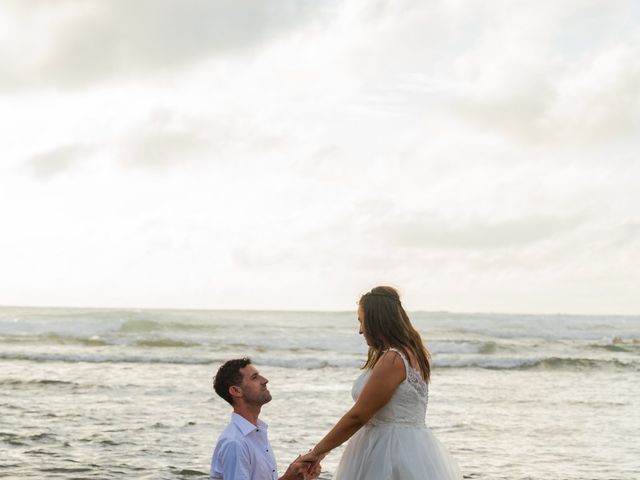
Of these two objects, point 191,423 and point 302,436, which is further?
point 191,423

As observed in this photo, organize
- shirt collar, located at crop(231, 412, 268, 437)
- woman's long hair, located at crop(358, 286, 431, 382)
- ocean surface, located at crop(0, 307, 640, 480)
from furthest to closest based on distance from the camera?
ocean surface, located at crop(0, 307, 640, 480) → shirt collar, located at crop(231, 412, 268, 437) → woman's long hair, located at crop(358, 286, 431, 382)

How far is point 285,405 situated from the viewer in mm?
14352

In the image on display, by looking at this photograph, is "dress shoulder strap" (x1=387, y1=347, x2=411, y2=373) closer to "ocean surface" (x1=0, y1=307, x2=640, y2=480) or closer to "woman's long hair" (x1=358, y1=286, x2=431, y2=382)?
"woman's long hair" (x1=358, y1=286, x2=431, y2=382)

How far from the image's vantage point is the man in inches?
139

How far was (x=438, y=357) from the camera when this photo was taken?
86.8 ft

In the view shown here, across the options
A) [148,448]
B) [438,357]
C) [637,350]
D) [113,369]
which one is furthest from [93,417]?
[637,350]

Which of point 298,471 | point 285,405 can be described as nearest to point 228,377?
point 298,471

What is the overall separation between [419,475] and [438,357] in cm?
2329

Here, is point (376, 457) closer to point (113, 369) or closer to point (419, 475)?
point (419, 475)

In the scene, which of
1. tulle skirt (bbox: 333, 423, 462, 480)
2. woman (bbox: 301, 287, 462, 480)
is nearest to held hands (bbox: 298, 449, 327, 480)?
woman (bbox: 301, 287, 462, 480)

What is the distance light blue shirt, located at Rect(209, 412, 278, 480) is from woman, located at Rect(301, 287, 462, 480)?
0.19 meters

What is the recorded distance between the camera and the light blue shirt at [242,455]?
3512mm

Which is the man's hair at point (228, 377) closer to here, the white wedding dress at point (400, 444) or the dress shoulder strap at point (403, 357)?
the white wedding dress at point (400, 444)

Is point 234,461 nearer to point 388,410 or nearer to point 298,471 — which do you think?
point 298,471
